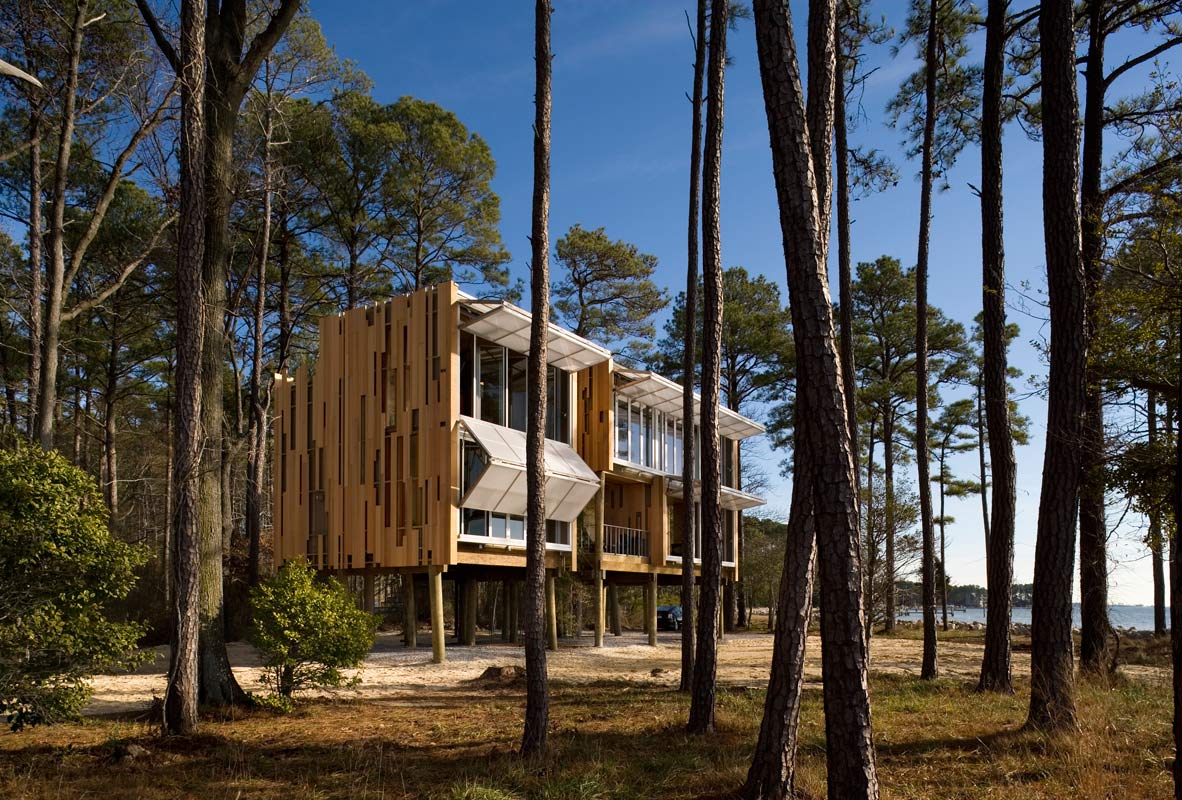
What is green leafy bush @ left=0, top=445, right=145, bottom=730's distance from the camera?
297 inches

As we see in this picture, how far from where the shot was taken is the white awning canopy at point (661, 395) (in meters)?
24.3

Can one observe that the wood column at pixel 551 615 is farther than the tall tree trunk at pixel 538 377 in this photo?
Yes

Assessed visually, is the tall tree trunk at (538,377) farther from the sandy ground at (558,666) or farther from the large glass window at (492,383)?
the large glass window at (492,383)

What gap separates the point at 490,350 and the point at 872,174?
9.35 metres

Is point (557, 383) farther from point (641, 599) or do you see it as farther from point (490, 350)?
point (641, 599)

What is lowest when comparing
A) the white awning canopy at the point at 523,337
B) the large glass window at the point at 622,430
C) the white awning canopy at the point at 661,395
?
the large glass window at the point at 622,430

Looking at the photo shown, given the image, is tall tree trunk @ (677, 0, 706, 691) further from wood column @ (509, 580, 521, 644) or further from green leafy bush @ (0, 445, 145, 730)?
wood column @ (509, 580, 521, 644)

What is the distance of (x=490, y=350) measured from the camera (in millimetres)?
20125

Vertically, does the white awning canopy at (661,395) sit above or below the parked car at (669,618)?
above

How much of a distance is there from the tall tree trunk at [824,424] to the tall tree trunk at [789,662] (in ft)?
4.03

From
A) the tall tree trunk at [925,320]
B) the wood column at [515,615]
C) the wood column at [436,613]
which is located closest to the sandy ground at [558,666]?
the wood column at [436,613]

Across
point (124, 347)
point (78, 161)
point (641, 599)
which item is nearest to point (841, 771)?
point (78, 161)

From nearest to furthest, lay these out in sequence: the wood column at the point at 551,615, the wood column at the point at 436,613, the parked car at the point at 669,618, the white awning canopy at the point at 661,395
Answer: the wood column at the point at 436,613 → the wood column at the point at 551,615 → the white awning canopy at the point at 661,395 → the parked car at the point at 669,618

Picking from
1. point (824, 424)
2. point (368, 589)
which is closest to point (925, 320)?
point (824, 424)
